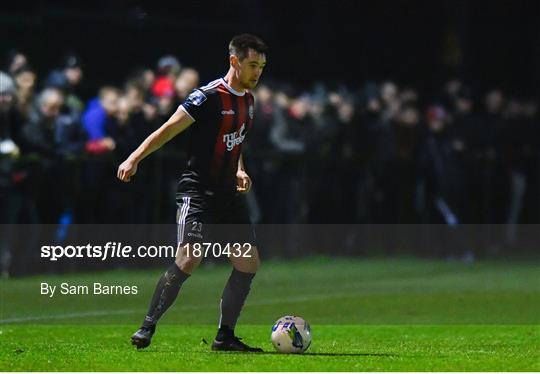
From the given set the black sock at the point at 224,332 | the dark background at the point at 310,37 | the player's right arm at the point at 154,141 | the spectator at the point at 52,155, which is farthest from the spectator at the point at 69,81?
the player's right arm at the point at 154,141

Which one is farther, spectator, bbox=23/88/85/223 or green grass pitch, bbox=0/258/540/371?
spectator, bbox=23/88/85/223

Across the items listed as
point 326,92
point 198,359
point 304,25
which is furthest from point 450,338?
point 304,25

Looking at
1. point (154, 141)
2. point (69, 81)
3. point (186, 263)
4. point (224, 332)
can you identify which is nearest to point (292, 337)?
point (224, 332)

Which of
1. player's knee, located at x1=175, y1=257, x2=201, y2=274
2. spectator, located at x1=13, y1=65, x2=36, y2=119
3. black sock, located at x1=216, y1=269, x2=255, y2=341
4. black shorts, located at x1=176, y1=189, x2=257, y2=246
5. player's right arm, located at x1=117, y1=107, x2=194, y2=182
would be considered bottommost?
black sock, located at x1=216, y1=269, x2=255, y2=341

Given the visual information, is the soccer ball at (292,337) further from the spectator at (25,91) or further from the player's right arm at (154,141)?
the spectator at (25,91)

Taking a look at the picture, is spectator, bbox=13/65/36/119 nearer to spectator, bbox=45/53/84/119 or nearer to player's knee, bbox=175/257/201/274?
spectator, bbox=45/53/84/119

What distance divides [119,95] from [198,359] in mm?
8721

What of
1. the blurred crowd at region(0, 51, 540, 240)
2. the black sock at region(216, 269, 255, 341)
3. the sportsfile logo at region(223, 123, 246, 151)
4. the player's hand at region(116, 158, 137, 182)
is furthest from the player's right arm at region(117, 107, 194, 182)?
the blurred crowd at region(0, 51, 540, 240)

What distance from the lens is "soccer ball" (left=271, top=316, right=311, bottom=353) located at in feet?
33.4

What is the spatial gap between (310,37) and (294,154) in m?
7.79

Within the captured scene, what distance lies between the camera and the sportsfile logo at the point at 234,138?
10305 millimetres

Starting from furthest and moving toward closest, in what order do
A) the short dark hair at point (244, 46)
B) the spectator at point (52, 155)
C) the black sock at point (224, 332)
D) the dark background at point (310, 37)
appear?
1. the dark background at point (310, 37)
2. the spectator at point (52, 155)
3. the black sock at point (224, 332)
4. the short dark hair at point (244, 46)

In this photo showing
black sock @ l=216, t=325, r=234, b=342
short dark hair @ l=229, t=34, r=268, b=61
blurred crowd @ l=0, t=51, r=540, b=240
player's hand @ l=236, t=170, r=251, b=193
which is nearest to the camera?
short dark hair @ l=229, t=34, r=268, b=61

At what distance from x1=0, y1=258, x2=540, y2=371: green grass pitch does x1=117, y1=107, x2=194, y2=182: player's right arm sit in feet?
4.30
